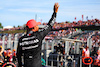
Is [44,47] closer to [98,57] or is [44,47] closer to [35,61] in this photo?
[98,57]

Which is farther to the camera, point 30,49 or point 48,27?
point 48,27

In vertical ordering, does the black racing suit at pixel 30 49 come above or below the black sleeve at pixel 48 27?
below

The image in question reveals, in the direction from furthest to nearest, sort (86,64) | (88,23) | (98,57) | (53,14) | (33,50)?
1. (88,23)
2. (98,57)
3. (86,64)
4. (53,14)
5. (33,50)

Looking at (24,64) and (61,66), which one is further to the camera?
(61,66)

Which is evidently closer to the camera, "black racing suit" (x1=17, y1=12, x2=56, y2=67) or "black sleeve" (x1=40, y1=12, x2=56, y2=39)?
"black racing suit" (x1=17, y1=12, x2=56, y2=67)

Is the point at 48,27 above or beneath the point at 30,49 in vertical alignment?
above

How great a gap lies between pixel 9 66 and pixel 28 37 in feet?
9.63

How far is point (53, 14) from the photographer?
9.37 ft

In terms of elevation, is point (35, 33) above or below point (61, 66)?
above

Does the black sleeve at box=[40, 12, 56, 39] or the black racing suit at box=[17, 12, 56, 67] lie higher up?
the black sleeve at box=[40, 12, 56, 39]

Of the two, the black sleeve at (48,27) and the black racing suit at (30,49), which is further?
the black sleeve at (48,27)

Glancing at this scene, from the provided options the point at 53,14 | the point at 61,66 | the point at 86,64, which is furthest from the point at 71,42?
the point at 53,14

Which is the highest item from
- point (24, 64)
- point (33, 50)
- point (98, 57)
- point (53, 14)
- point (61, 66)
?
point (53, 14)

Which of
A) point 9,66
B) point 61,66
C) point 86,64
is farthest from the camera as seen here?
point 61,66
